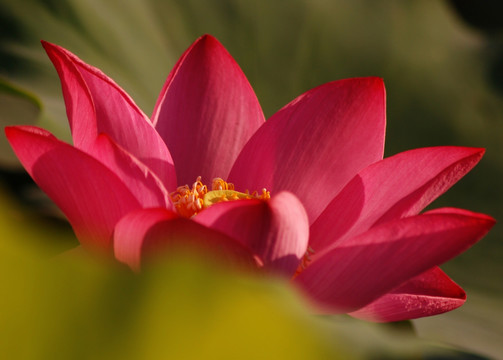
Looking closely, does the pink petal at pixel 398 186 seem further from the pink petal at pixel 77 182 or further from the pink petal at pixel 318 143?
the pink petal at pixel 77 182

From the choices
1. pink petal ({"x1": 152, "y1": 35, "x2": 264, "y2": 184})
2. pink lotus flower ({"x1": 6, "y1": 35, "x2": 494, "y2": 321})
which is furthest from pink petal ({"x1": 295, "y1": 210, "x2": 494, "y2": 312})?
pink petal ({"x1": 152, "y1": 35, "x2": 264, "y2": 184})

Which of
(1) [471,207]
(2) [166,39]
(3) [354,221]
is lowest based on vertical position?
(1) [471,207]

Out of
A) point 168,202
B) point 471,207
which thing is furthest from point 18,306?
point 471,207

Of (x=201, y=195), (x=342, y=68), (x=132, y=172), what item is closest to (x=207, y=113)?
(x=201, y=195)

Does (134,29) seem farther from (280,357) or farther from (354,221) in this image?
(280,357)

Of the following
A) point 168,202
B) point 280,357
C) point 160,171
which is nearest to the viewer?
point 280,357

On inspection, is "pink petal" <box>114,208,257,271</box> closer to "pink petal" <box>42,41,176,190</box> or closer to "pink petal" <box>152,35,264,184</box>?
"pink petal" <box>42,41,176,190</box>

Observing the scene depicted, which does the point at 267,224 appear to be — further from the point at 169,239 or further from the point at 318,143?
the point at 318,143
